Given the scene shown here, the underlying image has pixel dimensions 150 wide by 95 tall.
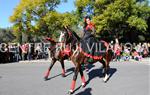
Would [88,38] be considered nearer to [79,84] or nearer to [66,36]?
[66,36]

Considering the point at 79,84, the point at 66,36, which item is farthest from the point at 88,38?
the point at 79,84

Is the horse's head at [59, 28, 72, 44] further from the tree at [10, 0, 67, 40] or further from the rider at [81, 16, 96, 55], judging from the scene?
the tree at [10, 0, 67, 40]

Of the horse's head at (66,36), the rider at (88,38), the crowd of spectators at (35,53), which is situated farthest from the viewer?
the crowd of spectators at (35,53)

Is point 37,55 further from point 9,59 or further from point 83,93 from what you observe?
point 83,93

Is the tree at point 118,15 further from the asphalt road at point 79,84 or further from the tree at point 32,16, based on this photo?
the asphalt road at point 79,84

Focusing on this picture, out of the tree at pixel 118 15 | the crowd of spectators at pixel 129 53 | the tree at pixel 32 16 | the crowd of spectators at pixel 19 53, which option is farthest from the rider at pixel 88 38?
the tree at pixel 32 16

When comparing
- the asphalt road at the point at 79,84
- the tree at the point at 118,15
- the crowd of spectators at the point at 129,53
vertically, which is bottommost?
the asphalt road at the point at 79,84

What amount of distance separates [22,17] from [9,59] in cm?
3052

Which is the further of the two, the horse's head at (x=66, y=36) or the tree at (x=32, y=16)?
the tree at (x=32, y=16)

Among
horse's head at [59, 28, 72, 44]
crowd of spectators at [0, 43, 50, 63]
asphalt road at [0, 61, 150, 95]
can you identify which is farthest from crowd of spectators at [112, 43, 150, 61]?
horse's head at [59, 28, 72, 44]

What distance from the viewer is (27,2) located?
59562mm

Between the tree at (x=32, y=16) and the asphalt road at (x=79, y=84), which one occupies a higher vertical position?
the tree at (x=32, y=16)

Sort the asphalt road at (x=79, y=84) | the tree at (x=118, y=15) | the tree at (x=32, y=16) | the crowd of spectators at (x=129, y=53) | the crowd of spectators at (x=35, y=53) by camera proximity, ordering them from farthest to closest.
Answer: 1. the tree at (x=32, y=16)
2. the tree at (x=118, y=15)
3. the crowd of spectators at (x=35, y=53)
4. the crowd of spectators at (x=129, y=53)
5. the asphalt road at (x=79, y=84)

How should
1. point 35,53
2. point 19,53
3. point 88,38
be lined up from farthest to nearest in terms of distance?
1. point 35,53
2. point 19,53
3. point 88,38
